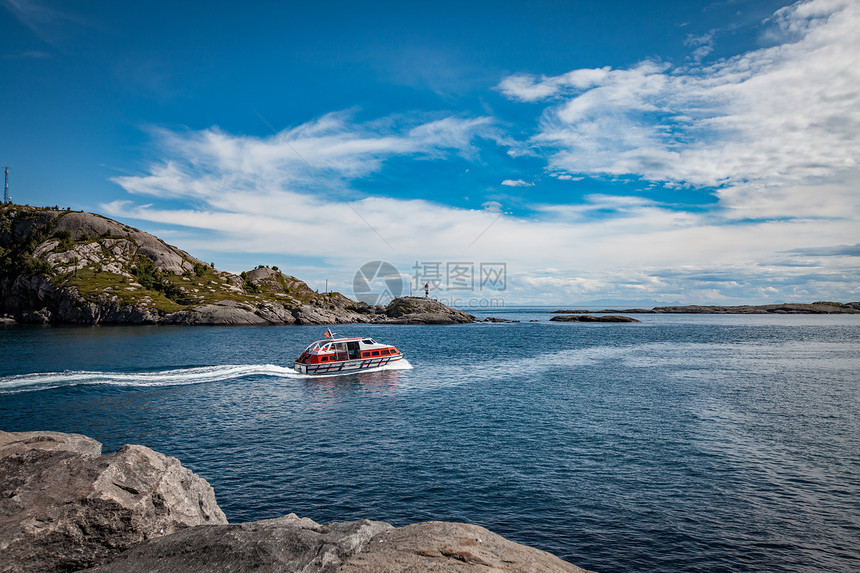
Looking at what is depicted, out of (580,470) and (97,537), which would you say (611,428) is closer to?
(580,470)

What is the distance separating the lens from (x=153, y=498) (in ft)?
38.9

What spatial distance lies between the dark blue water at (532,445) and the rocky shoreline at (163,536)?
25.1ft

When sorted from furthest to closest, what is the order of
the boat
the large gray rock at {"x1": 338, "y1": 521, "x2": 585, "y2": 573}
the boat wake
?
the boat → the boat wake → the large gray rock at {"x1": 338, "y1": 521, "x2": 585, "y2": 573}

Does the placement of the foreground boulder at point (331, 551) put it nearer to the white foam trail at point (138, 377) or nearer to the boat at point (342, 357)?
the white foam trail at point (138, 377)

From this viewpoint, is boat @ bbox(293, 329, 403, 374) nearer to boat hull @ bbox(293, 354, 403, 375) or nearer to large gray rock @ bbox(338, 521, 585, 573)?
boat hull @ bbox(293, 354, 403, 375)

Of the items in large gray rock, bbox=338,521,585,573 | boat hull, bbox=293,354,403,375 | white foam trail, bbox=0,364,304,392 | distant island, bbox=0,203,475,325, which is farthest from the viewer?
distant island, bbox=0,203,475,325

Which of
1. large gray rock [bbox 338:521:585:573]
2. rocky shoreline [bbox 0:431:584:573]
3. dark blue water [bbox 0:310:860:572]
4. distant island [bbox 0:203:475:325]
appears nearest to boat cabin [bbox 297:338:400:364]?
dark blue water [bbox 0:310:860:572]

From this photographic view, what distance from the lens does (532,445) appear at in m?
28.7

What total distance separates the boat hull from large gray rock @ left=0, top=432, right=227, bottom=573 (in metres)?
44.0

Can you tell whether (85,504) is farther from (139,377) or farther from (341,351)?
(341,351)

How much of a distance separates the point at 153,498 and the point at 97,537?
1.35 meters

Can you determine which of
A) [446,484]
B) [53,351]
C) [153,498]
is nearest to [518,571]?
[153,498]

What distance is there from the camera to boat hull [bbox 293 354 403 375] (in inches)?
2271

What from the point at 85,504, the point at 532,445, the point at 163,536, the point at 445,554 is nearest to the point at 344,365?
the point at 532,445
